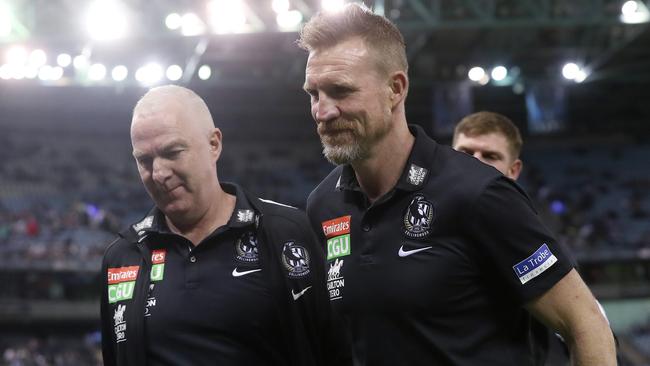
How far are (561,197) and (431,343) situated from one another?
23.8 m

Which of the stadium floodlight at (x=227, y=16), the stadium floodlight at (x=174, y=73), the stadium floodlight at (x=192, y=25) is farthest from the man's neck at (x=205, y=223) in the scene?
the stadium floodlight at (x=174, y=73)

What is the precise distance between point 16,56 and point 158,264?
16.3m

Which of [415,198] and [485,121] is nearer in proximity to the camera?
[415,198]

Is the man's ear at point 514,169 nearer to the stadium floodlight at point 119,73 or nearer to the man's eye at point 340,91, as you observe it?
the man's eye at point 340,91

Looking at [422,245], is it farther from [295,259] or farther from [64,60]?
[64,60]

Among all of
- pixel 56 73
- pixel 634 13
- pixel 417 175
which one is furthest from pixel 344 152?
pixel 56 73

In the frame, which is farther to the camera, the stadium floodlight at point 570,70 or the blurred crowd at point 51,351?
the stadium floodlight at point 570,70

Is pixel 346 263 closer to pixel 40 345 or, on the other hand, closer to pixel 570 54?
pixel 570 54

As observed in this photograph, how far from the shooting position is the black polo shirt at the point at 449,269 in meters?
2.05

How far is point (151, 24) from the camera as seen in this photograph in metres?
15.4

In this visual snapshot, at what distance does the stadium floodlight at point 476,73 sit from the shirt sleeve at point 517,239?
19579 millimetres

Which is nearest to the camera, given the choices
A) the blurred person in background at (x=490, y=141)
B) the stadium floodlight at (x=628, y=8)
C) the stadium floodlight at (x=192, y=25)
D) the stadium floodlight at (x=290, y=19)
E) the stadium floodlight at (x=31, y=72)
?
the blurred person in background at (x=490, y=141)

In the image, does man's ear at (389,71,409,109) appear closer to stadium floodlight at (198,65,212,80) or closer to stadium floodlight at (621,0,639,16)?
stadium floodlight at (621,0,639,16)

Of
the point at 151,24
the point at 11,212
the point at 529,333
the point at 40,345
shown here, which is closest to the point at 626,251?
the point at 151,24
